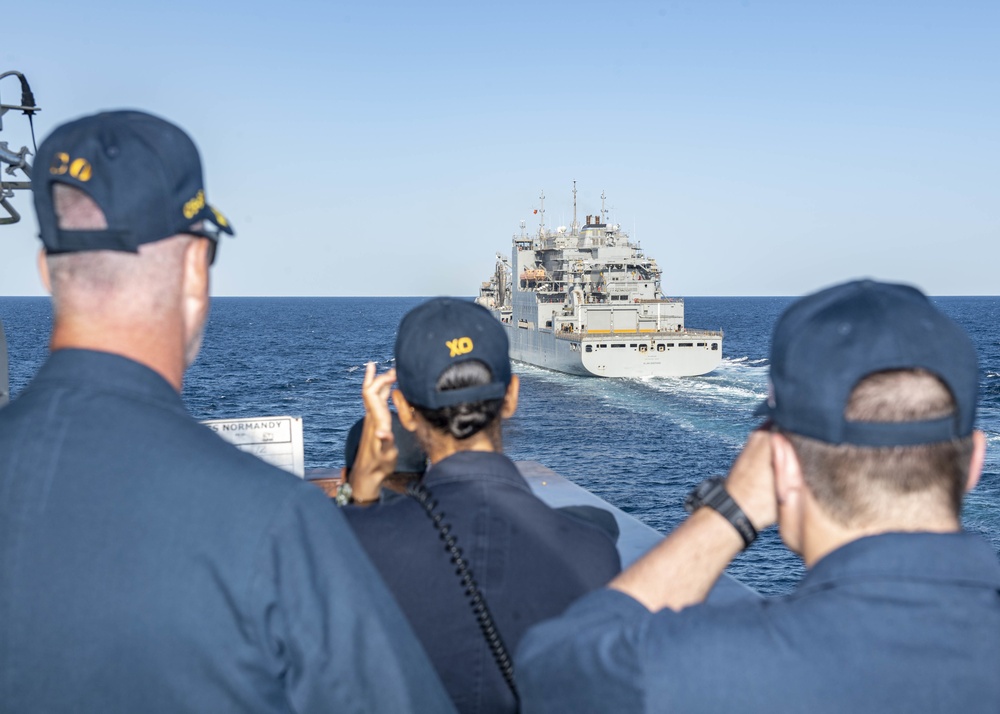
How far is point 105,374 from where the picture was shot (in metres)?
1.59

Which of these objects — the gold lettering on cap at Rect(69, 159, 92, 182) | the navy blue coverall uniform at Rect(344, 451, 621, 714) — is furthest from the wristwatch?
the gold lettering on cap at Rect(69, 159, 92, 182)

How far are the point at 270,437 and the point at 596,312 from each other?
4365 centimetres

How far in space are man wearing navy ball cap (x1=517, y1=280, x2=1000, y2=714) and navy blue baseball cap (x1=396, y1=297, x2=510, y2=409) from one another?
2.75 ft

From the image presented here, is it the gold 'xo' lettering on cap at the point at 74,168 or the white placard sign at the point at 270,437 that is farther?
the white placard sign at the point at 270,437

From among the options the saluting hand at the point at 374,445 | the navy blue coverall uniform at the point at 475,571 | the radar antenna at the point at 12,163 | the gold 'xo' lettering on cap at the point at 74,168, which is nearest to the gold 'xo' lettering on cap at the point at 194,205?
the gold 'xo' lettering on cap at the point at 74,168

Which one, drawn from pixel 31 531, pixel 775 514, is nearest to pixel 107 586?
pixel 31 531

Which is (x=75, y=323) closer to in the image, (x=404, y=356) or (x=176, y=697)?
(x=176, y=697)

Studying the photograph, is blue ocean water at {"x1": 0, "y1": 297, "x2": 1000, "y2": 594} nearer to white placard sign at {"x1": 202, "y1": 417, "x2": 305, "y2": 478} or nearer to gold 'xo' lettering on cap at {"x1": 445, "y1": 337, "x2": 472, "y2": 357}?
white placard sign at {"x1": 202, "y1": 417, "x2": 305, "y2": 478}

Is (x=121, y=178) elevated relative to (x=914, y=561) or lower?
elevated

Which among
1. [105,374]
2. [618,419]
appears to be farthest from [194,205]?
[618,419]

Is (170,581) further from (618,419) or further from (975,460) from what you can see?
(618,419)

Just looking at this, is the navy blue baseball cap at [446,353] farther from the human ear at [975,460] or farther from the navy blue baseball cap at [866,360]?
the human ear at [975,460]

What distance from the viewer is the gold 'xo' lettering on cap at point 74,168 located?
1636 mm

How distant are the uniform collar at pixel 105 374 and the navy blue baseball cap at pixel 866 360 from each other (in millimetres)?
1232
